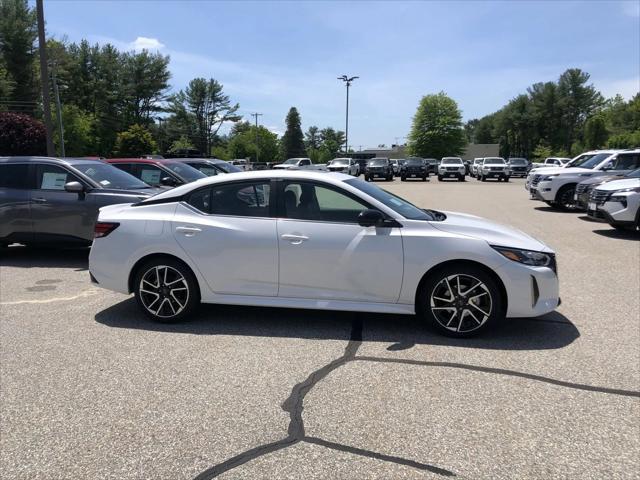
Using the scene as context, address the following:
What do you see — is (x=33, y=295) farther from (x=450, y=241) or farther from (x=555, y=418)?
(x=555, y=418)

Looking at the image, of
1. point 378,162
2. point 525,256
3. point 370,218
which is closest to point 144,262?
point 370,218

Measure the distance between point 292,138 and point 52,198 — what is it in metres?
129

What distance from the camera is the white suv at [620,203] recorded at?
10305 mm

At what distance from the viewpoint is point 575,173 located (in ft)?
51.2

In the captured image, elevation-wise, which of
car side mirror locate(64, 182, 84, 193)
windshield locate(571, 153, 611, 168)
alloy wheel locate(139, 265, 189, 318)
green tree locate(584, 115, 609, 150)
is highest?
green tree locate(584, 115, 609, 150)

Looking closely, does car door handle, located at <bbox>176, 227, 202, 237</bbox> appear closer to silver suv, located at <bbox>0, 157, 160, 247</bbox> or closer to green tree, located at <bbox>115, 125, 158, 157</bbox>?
silver suv, located at <bbox>0, 157, 160, 247</bbox>

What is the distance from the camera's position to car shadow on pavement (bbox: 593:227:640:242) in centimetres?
1077

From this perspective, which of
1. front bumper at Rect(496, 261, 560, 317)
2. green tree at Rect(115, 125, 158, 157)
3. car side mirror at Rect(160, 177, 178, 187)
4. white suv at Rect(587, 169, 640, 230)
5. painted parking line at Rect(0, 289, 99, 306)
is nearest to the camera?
front bumper at Rect(496, 261, 560, 317)

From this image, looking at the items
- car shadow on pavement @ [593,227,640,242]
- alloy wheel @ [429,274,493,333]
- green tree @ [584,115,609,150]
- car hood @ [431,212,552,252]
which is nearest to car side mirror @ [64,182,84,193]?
car hood @ [431,212,552,252]

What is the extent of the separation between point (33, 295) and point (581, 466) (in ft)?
20.2

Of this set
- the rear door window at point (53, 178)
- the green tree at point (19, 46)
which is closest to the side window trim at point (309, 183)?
the rear door window at point (53, 178)

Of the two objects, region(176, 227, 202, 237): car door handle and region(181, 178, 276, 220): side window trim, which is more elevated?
region(181, 178, 276, 220): side window trim

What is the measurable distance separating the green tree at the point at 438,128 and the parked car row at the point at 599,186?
220 ft

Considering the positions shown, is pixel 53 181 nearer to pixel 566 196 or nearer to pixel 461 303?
pixel 461 303
